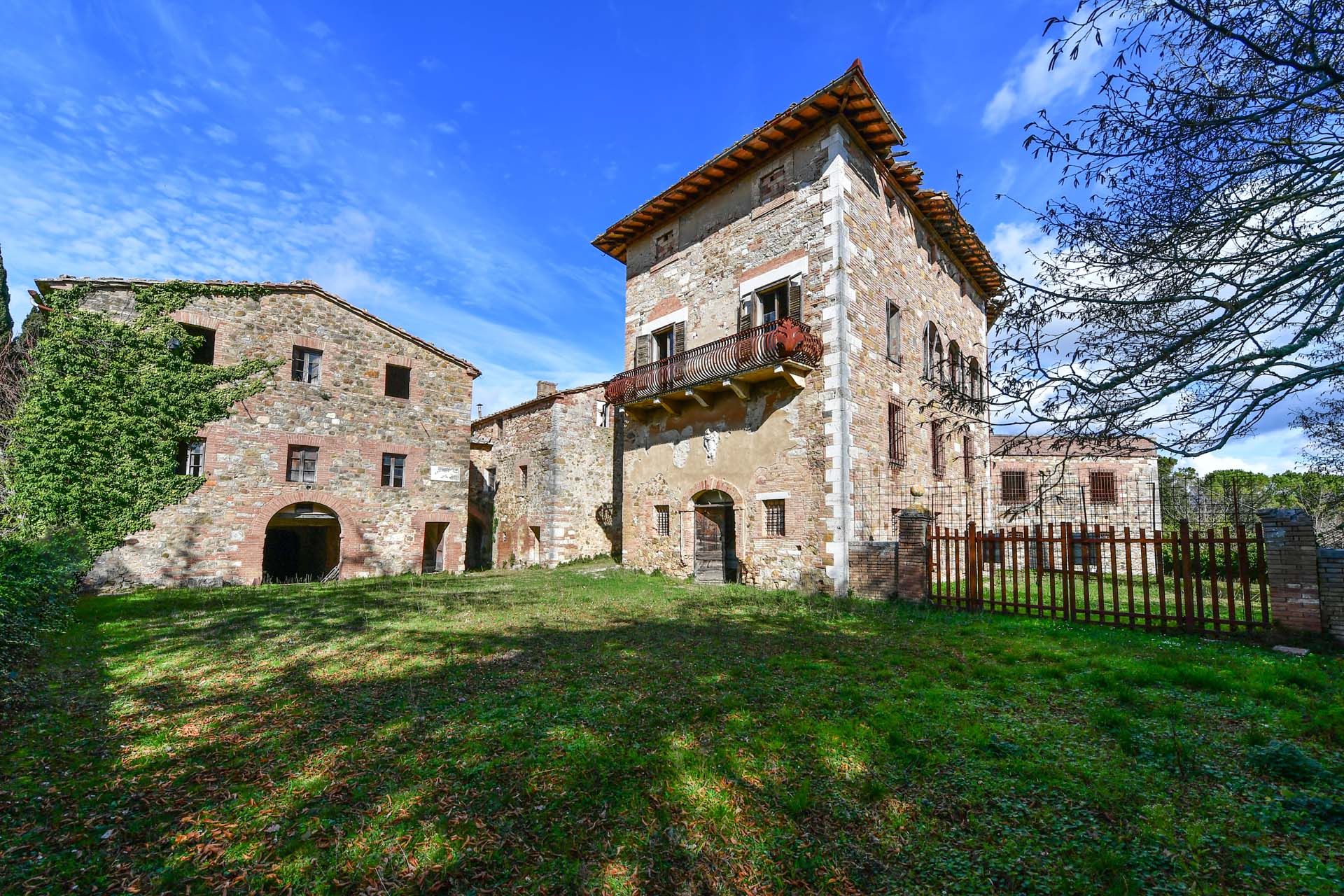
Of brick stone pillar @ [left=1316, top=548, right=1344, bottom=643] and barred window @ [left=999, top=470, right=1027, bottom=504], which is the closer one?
brick stone pillar @ [left=1316, top=548, right=1344, bottom=643]

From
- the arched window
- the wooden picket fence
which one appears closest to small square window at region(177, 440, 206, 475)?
the wooden picket fence

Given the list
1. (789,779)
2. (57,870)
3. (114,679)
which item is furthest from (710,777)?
(114,679)

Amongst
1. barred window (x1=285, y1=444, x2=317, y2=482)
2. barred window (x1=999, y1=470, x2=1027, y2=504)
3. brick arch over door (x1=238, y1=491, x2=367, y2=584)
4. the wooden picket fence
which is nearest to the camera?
the wooden picket fence

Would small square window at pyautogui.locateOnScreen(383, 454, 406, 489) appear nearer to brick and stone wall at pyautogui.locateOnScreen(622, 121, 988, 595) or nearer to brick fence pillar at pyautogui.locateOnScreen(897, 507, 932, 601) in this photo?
brick and stone wall at pyautogui.locateOnScreen(622, 121, 988, 595)

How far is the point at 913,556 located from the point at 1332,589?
205 inches

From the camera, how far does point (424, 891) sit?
2648mm

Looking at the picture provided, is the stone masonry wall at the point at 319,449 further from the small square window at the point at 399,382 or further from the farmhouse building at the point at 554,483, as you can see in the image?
the farmhouse building at the point at 554,483

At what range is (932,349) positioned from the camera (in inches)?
637

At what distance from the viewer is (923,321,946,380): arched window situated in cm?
1581

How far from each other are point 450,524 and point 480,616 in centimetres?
915

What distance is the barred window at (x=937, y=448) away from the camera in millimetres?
15867

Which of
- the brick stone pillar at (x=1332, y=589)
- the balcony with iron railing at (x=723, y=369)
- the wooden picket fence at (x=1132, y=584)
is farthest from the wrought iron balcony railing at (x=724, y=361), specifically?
the brick stone pillar at (x=1332, y=589)

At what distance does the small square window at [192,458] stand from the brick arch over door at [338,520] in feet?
5.68

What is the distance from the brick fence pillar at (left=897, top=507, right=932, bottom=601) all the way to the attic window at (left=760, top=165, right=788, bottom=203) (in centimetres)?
827
